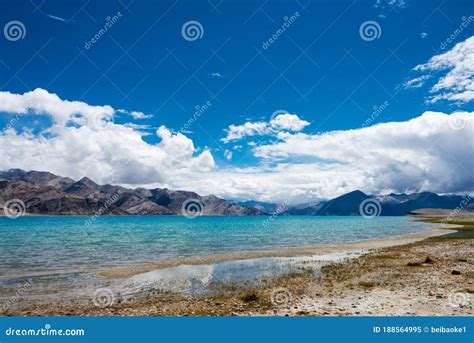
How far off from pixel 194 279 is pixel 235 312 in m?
12.7

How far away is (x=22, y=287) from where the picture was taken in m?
29.4

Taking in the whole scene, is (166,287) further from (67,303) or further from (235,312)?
(235,312)

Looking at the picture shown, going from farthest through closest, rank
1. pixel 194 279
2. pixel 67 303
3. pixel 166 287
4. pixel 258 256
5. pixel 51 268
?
pixel 258 256
pixel 51 268
pixel 194 279
pixel 166 287
pixel 67 303

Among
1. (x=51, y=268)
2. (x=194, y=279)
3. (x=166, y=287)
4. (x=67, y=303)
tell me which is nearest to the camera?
(x=67, y=303)

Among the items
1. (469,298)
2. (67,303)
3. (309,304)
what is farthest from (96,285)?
(469,298)

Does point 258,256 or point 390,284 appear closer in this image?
point 390,284

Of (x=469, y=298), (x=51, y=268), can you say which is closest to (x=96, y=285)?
(x=51, y=268)

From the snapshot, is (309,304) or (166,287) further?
(166,287)

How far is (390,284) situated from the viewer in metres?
25.8

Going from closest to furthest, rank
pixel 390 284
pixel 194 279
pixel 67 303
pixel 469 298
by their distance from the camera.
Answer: pixel 469 298 < pixel 67 303 < pixel 390 284 < pixel 194 279

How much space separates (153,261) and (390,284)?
30245mm

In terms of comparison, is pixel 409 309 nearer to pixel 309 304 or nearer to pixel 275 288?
pixel 309 304

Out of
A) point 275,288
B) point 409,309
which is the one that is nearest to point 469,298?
point 409,309

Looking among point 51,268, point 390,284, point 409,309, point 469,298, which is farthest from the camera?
point 51,268
